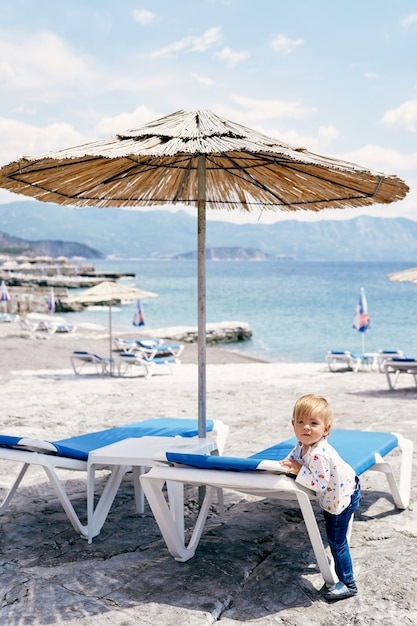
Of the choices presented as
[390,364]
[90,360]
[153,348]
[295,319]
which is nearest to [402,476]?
[390,364]

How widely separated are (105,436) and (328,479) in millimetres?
1723

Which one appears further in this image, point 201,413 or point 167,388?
point 167,388

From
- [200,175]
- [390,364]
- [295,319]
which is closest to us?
[200,175]

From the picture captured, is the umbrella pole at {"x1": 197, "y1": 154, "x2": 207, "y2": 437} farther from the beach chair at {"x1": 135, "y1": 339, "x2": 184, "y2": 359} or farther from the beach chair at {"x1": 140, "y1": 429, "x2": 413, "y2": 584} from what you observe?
the beach chair at {"x1": 135, "y1": 339, "x2": 184, "y2": 359}

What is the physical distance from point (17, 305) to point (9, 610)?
35904 millimetres

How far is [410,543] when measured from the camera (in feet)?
11.2

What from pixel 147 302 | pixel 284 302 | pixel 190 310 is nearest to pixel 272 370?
pixel 190 310

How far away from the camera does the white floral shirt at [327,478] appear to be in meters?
2.85

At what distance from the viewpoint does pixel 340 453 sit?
143 inches

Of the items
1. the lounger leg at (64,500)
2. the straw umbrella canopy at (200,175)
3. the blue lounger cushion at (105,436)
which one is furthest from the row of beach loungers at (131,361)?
the lounger leg at (64,500)

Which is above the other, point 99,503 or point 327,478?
point 327,478

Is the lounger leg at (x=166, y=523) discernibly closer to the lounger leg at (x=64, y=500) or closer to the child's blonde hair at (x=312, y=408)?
the lounger leg at (x=64, y=500)

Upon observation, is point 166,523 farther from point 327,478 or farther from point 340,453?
point 340,453

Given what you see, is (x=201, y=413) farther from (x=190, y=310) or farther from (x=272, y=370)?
(x=190, y=310)
